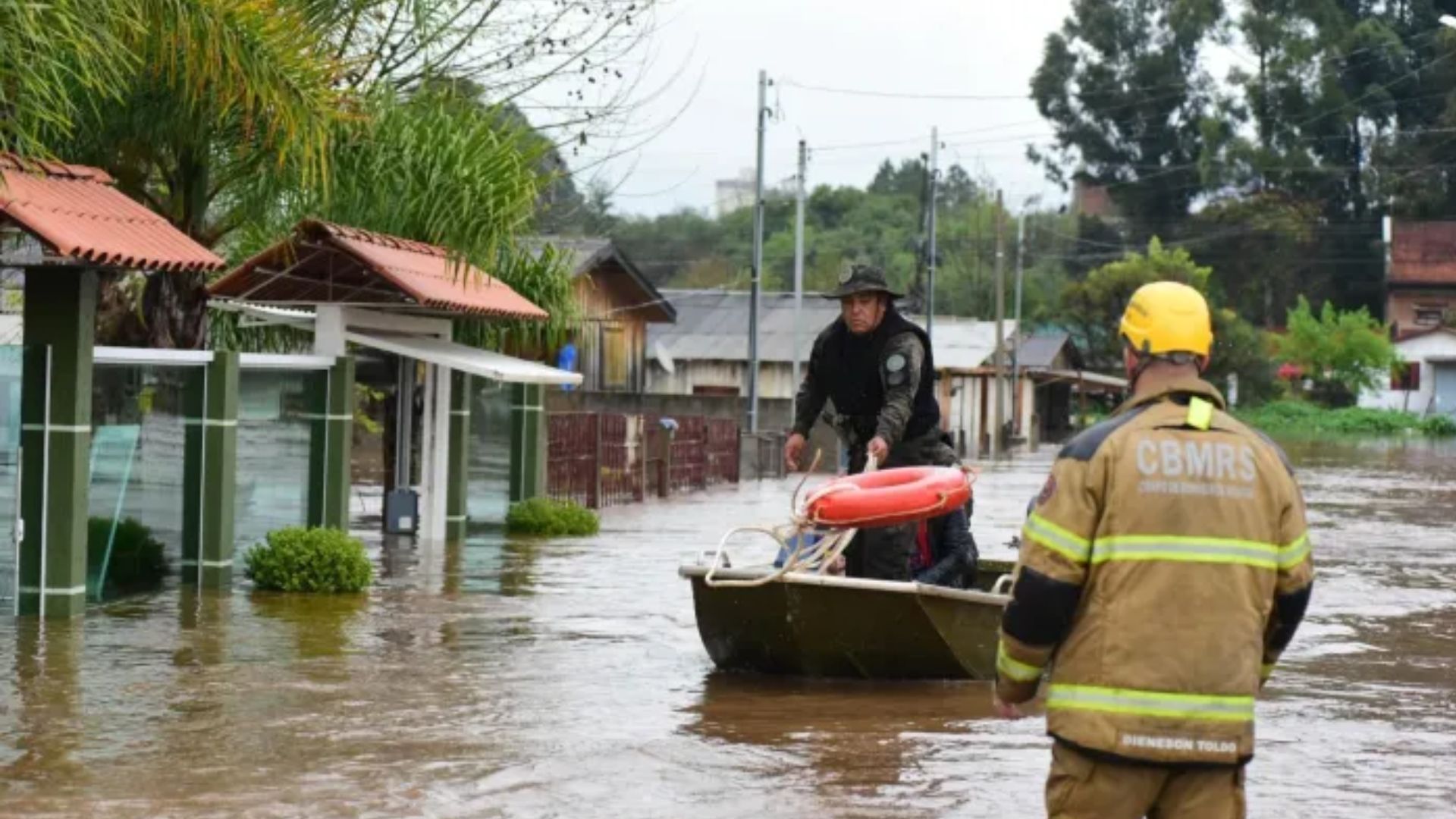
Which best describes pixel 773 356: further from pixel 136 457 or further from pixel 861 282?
pixel 861 282

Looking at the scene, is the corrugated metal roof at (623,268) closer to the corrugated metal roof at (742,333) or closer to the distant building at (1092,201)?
the corrugated metal roof at (742,333)

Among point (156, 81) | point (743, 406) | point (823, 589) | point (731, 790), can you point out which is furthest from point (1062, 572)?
point (743, 406)

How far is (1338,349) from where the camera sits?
314 feet

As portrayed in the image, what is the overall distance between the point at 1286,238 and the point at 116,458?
8763cm

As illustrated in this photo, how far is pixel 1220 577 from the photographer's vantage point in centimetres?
605

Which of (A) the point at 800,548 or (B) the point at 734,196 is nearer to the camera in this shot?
(A) the point at 800,548

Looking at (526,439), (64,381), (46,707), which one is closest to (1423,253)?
(526,439)

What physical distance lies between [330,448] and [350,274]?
1.54 m

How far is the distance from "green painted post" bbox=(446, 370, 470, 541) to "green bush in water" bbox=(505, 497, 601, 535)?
1376 millimetres

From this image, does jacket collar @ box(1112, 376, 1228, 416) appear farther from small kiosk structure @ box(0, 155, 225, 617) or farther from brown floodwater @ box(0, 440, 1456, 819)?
small kiosk structure @ box(0, 155, 225, 617)

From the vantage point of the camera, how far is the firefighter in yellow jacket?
19.7ft

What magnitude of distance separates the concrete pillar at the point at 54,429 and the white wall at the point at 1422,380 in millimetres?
87054

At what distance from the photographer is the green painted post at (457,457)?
934 inches

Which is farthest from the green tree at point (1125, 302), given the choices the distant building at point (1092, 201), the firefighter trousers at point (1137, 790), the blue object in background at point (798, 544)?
the firefighter trousers at point (1137, 790)
